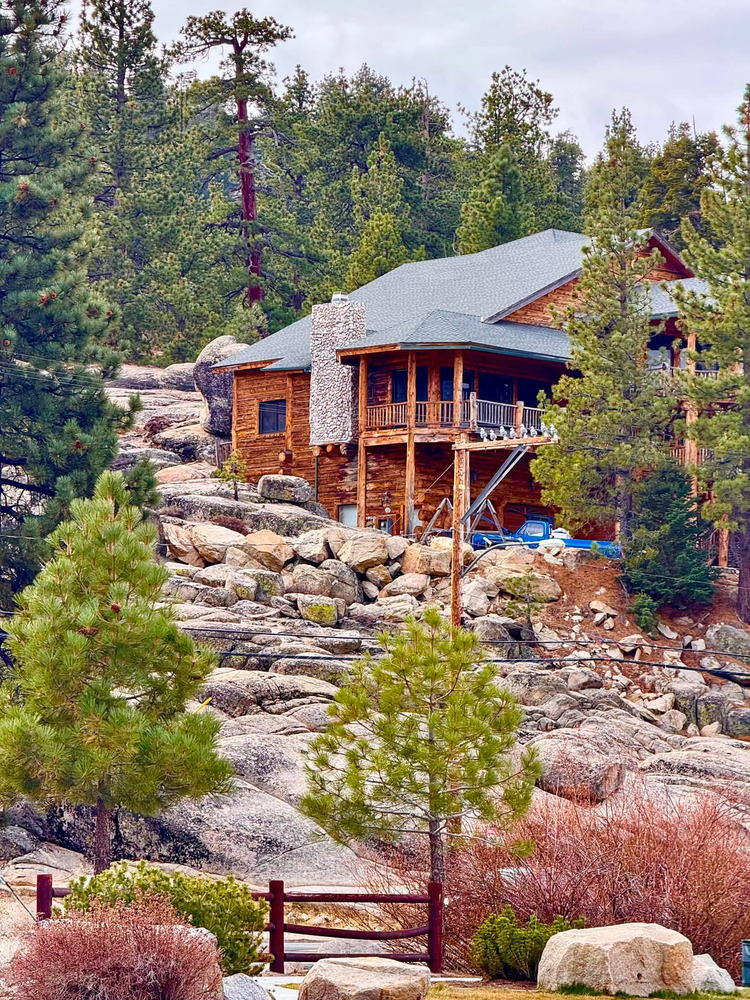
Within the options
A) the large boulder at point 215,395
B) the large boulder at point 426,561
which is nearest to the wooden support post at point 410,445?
the large boulder at point 426,561

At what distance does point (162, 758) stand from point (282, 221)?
149 feet

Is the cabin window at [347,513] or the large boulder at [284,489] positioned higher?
the large boulder at [284,489]

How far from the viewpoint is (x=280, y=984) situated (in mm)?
17359

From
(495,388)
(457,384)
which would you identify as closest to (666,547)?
(457,384)

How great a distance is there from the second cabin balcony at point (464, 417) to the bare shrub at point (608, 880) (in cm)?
2537

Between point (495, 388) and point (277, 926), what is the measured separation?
32.8m

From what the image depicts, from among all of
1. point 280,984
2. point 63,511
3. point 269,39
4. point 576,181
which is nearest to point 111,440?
point 63,511

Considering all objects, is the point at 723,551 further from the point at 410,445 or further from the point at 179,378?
the point at 179,378

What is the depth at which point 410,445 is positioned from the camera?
4722 centimetres

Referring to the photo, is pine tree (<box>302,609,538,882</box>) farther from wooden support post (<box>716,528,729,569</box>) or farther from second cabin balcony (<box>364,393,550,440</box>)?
wooden support post (<box>716,528,729,569</box>)

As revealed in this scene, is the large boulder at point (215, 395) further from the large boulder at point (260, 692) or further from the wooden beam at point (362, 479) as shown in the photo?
the large boulder at point (260, 692)

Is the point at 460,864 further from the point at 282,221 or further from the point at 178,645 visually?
the point at 282,221

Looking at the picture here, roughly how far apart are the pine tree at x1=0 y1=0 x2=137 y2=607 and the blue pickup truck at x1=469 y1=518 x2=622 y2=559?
11.2m

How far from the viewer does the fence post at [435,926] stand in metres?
18.7
